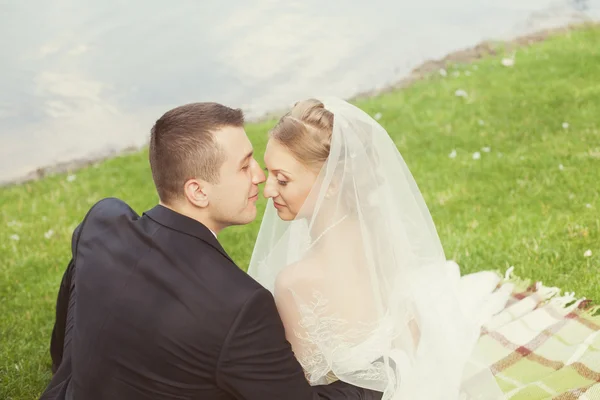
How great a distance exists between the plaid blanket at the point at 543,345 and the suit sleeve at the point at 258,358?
203cm

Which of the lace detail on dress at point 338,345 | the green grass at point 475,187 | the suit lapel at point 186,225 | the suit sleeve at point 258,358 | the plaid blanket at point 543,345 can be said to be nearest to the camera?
the suit sleeve at point 258,358

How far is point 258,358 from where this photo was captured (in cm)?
322

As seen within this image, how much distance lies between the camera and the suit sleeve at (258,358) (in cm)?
318

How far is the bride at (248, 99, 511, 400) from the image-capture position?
4.06 metres

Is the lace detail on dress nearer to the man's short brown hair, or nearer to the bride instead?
the bride

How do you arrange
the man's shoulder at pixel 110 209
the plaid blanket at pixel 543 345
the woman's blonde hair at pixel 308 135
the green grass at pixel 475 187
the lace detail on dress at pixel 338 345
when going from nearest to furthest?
the man's shoulder at pixel 110 209
the lace detail on dress at pixel 338 345
the woman's blonde hair at pixel 308 135
the plaid blanket at pixel 543 345
the green grass at pixel 475 187

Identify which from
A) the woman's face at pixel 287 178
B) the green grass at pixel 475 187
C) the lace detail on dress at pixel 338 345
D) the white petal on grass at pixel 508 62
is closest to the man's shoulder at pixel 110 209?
the woman's face at pixel 287 178

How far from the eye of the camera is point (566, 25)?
1622cm

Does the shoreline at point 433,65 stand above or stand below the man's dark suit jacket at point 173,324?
below

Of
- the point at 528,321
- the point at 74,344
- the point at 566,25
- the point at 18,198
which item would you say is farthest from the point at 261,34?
the point at 74,344

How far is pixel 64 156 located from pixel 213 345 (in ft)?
39.0

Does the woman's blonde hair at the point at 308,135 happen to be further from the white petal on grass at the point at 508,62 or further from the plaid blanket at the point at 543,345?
the white petal on grass at the point at 508,62

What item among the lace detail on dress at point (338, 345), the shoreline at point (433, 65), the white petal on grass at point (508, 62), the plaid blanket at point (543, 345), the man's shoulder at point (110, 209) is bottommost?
the shoreline at point (433, 65)

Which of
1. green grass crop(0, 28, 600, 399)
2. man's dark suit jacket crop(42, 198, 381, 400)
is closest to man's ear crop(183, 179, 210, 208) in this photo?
man's dark suit jacket crop(42, 198, 381, 400)
